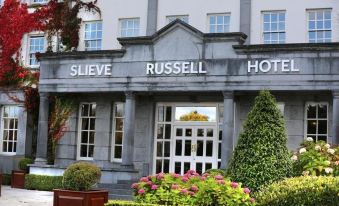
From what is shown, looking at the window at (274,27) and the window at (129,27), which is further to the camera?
the window at (129,27)

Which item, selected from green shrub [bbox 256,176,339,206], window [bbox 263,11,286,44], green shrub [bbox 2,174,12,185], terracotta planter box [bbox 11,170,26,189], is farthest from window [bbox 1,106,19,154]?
green shrub [bbox 256,176,339,206]

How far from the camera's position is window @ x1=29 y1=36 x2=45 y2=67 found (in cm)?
2933

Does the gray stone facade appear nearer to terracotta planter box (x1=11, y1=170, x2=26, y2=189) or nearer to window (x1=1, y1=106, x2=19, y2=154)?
terracotta planter box (x1=11, y1=170, x2=26, y2=189)

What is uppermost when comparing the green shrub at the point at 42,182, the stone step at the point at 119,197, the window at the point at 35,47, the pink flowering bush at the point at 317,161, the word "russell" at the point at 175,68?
the window at the point at 35,47

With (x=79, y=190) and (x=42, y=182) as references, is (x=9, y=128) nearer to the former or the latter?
(x=42, y=182)

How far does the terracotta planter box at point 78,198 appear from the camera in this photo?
14.9 meters

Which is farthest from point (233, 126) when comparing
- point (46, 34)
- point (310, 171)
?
point (46, 34)

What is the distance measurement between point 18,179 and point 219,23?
1105 centimetres

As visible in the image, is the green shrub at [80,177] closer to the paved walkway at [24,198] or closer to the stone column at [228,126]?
the paved walkway at [24,198]

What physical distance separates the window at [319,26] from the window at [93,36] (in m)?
9.82

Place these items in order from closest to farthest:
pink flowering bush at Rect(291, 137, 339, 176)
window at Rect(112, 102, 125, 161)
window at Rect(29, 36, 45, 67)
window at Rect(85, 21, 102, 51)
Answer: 1. pink flowering bush at Rect(291, 137, 339, 176)
2. window at Rect(112, 102, 125, 161)
3. window at Rect(85, 21, 102, 51)
4. window at Rect(29, 36, 45, 67)

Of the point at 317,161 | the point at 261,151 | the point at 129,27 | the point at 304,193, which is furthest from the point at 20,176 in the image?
the point at 304,193

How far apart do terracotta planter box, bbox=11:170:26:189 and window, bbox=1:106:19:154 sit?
303 cm

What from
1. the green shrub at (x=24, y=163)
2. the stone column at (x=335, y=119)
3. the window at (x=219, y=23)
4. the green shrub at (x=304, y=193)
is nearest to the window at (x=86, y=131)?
the green shrub at (x=24, y=163)
